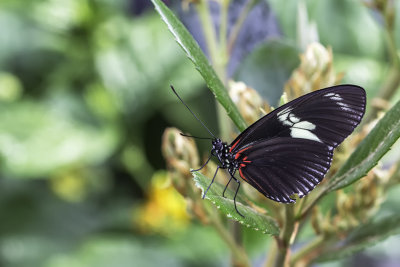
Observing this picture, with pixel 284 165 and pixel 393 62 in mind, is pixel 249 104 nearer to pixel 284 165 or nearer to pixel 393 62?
pixel 284 165

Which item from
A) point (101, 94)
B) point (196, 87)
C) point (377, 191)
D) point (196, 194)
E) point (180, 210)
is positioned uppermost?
point (101, 94)

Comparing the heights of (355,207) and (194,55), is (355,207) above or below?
below

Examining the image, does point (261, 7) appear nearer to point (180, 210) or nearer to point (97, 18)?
point (180, 210)

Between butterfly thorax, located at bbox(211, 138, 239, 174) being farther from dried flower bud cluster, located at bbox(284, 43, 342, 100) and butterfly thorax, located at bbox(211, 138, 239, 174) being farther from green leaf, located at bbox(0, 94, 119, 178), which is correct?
green leaf, located at bbox(0, 94, 119, 178)

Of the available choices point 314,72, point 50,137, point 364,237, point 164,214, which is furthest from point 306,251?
point 50,137

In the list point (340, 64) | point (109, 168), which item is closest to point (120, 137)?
point (109, 168)

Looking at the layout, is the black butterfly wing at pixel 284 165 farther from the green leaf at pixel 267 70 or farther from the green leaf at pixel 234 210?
the green leaf at pixel 267 70

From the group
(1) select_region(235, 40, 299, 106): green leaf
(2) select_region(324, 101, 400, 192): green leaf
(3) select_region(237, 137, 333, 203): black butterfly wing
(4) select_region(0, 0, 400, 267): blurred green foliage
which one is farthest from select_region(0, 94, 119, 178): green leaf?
(2) select_region(324, 101, 400, 192): green leaf
